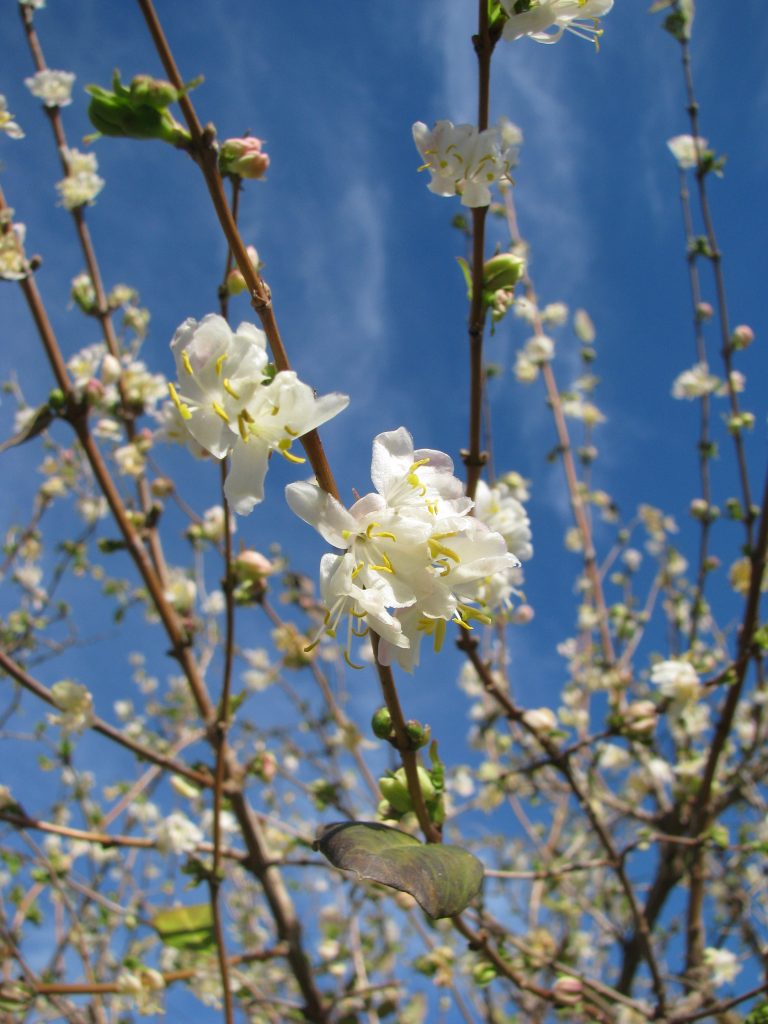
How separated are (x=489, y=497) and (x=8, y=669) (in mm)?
1279

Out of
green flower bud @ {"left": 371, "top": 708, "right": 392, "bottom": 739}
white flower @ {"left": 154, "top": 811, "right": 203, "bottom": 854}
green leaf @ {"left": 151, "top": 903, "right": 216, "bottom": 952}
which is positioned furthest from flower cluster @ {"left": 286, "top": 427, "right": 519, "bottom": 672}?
green leaf @ {"left": 151, "top": 903, "right": 216, "bottom": 952}

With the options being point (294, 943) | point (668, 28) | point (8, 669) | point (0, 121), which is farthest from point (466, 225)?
point (294, 943)

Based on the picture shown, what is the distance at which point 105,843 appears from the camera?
1.99 metres

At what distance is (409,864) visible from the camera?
775mm

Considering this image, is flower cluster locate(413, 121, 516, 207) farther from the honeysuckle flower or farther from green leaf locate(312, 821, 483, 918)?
green leaf locate(312, 821, 483, 918)

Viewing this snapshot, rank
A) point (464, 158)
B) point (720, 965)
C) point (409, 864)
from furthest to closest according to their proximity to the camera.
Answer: point (720, 965), point (464, 158), point (409, 864)

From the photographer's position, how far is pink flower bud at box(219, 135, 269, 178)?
1107 millimetres

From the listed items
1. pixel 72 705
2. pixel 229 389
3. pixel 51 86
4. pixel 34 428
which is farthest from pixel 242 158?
pixel 51 86

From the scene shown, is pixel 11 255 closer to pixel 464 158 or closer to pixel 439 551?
pixel 464 158

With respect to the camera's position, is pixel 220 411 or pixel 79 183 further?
pixel 79 183

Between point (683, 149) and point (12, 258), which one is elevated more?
point (683, 149)

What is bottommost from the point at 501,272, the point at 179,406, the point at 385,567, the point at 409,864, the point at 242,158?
the point at 409,864

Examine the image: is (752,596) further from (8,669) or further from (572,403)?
(572,403)

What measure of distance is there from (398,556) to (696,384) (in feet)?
13.2
